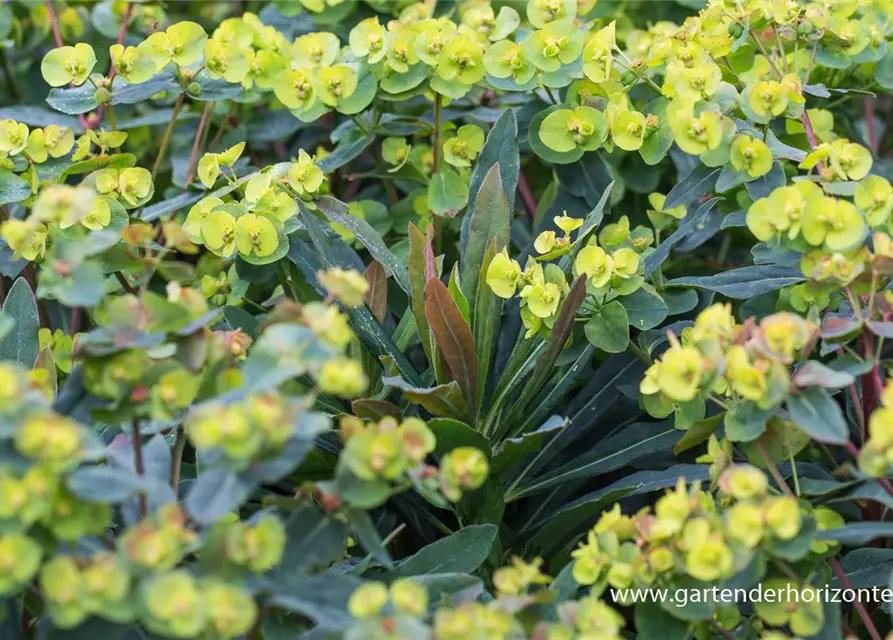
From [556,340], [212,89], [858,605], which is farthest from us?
[212,89]

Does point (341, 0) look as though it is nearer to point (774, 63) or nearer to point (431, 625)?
point (774, 63)

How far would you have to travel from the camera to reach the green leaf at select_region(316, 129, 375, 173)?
139 cm

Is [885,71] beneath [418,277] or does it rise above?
above

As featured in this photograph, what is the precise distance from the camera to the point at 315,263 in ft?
4.19

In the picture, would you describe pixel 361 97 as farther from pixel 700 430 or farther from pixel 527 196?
pixel 700 430

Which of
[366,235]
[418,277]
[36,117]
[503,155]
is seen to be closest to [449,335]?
[418,277]

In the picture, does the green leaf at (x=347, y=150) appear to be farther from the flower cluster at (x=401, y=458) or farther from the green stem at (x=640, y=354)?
the flower cluster at (x=401, y=458)

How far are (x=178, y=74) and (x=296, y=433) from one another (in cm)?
80

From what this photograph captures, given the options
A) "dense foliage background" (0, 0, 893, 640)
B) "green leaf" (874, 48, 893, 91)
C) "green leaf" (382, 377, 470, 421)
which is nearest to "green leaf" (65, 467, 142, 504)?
"dense foliage background" (0, 0, 893, 640)

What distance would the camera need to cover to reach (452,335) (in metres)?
1.14

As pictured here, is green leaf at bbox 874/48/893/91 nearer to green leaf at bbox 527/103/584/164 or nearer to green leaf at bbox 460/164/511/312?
A: green leaf at bbox 527/103/584/164

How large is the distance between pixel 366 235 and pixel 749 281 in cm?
49

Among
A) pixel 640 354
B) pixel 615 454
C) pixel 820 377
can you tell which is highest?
pixel 820 377

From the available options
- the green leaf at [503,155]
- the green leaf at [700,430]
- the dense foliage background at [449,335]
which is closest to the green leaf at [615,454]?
the dense foliage background at [449,335]
